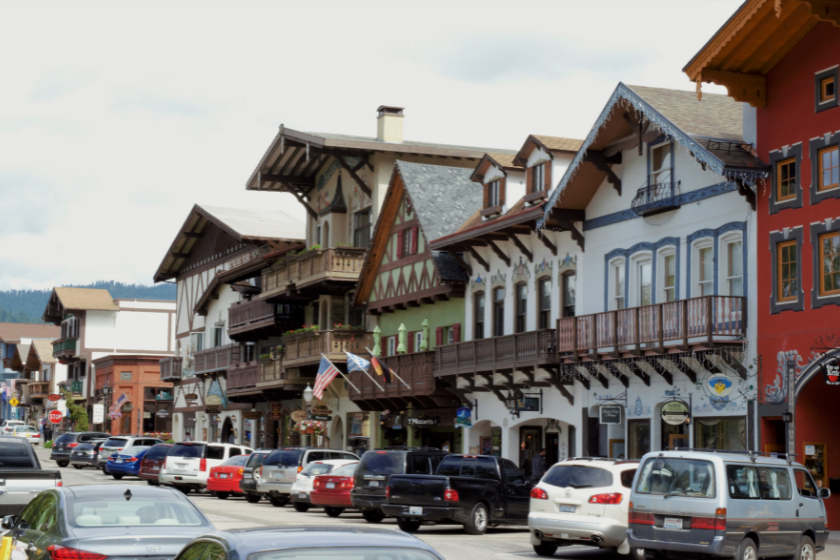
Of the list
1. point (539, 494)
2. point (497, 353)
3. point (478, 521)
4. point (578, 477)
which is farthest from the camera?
point (497, 353)

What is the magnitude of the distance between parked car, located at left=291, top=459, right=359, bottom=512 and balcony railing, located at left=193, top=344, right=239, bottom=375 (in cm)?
2928

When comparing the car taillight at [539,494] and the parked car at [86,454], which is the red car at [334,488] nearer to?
the car taillight at [539,494]

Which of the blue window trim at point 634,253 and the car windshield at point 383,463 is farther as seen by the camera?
the blue window trim at point 634,253

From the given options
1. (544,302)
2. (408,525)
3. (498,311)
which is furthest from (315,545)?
(498,311)

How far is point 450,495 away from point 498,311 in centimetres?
1436

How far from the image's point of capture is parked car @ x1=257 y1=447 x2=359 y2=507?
31.0 m

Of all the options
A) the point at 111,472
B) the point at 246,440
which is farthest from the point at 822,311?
the point at 246,440

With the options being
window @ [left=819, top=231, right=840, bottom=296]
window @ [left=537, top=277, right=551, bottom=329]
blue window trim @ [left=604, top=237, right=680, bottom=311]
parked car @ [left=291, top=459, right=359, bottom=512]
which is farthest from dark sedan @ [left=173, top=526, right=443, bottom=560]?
window @ [left=537, top=277, right=551, bottom=329]

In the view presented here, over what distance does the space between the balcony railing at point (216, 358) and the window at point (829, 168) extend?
3808 centimetres

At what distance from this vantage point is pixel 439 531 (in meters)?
24.3

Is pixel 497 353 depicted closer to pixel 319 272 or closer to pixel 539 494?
pixel 319 272

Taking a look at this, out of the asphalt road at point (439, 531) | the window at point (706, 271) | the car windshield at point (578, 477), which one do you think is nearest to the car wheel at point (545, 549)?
the asphalt road at point (439, 531)

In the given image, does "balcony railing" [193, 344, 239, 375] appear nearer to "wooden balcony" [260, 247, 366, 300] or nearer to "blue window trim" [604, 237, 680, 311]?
"wooden balcony" [260, 247, 366, 300]

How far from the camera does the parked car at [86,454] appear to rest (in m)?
51.2
